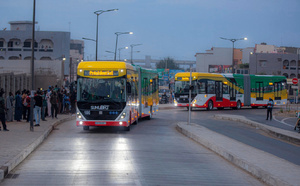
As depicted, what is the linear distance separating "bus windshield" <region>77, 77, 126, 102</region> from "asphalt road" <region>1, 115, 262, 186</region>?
3089mm

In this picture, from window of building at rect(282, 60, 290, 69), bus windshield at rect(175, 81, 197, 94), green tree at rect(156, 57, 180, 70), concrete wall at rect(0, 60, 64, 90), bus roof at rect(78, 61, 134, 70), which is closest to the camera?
bus roof at rect(78, 61, 134, 70)

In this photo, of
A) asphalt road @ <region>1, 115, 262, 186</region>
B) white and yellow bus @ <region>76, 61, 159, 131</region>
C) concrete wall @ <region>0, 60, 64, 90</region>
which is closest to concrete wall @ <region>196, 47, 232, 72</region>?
concrete wall @ <region>0, 60, 64, 90</region>

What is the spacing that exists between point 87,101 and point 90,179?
11518 mm

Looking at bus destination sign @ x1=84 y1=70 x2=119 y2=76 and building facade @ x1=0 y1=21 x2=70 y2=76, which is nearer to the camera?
bus destination sign @ x1=84 y1=70 x2=119 y2=76

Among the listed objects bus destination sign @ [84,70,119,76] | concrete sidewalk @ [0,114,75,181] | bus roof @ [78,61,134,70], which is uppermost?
bus roof @ [78,61,134,70]

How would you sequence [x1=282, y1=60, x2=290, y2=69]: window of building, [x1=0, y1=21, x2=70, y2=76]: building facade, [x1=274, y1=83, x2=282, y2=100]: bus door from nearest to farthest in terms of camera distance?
[x1=274, y1=83, x2=282, y2=100]: bus door
[x1=0, y1=21, x2=70, y2=76]: building facade
[x1=282, y1=60, x2=290, y2=69]: window of building

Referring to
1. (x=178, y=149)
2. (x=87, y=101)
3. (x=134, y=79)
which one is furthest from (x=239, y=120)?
(x=178, y=149)

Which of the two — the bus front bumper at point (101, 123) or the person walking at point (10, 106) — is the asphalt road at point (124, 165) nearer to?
the bus front bumper at point (101, 123)

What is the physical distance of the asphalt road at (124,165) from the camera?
985 cm

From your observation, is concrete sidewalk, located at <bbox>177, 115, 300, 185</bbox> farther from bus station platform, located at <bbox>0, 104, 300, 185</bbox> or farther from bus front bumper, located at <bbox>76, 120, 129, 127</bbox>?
bus front bumper, located at <bbox>76, 120, 129, 127</bbox>

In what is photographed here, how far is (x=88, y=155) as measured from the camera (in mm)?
13750

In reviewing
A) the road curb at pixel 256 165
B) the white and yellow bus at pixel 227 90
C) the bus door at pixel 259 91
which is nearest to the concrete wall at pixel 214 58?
the white and yellow bus at pixel 227 90

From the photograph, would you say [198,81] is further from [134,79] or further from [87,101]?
[87,101]

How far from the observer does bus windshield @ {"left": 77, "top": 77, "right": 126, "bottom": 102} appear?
21.1 metres
